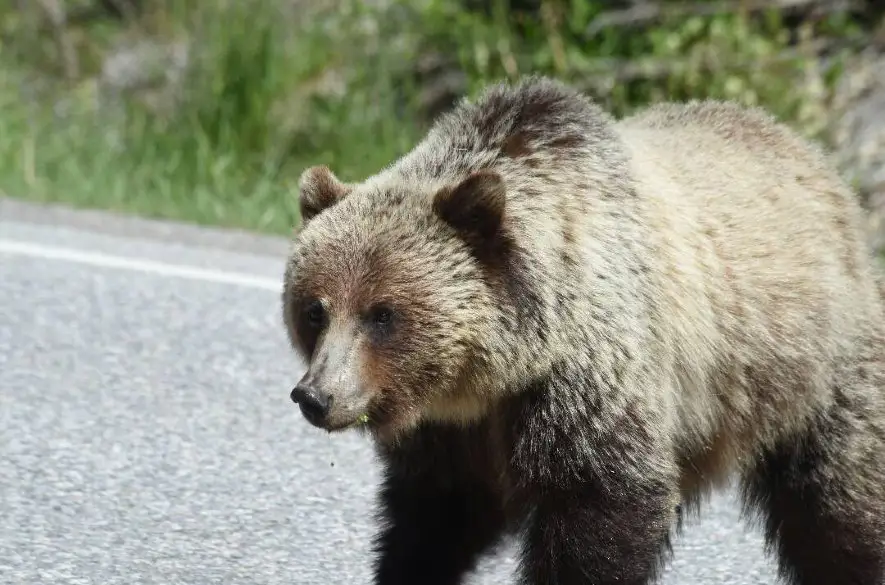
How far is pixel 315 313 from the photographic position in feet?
13.2

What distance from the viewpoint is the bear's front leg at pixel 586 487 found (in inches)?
156

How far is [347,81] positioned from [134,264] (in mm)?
3751

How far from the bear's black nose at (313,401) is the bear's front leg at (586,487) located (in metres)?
0.51

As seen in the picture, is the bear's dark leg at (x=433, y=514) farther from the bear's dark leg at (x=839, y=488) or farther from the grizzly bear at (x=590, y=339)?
the bear's dark leg at (x=839, y=488)

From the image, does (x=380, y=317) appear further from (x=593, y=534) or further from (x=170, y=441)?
(x=170, y=441)

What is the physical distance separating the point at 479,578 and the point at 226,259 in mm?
3951

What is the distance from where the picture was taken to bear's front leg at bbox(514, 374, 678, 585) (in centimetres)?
396

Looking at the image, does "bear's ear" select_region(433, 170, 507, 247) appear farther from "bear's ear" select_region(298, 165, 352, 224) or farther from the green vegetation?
the green vegetation

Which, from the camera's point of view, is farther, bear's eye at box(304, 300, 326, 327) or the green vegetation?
the green vegetation

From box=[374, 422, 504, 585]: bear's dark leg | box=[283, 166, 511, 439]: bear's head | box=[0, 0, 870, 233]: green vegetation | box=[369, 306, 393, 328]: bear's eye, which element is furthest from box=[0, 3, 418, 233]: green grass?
box=[369, 306, 393, 328]: bear's eye

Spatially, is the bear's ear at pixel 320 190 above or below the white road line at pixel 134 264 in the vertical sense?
above

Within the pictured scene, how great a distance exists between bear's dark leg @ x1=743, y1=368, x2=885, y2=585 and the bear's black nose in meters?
1.46

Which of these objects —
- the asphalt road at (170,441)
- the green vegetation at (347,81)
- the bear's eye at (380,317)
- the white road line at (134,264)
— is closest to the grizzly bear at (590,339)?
the bear's eye at (380,317)

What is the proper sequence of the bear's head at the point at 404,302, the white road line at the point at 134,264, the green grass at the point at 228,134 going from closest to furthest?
the bear's head at the point at 404,302, the white road line at the point at 134,264, the green grass at the point at 228,134
